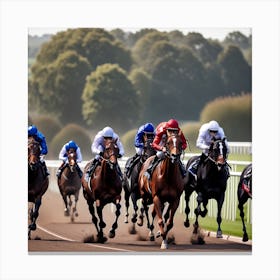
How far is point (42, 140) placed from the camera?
1706cm

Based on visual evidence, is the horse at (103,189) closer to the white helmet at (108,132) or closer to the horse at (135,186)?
the white helmet at (108,132)

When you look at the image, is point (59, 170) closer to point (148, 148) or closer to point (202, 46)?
point (148, 148)

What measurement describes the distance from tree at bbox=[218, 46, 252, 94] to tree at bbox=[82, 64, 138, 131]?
5.49 feet

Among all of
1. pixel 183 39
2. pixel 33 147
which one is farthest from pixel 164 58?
pixel 33 147

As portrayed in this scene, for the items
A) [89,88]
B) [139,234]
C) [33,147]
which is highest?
[89,88]

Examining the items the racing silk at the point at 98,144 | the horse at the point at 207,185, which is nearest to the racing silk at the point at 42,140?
the racing silk at the point at 98,144

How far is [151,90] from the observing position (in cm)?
1778

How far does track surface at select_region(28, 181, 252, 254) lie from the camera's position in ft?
55.2

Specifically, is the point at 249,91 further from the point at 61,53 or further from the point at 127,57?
the point at 61,53

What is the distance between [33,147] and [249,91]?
12.4 feet

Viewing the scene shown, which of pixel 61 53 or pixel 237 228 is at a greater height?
pixel 61 53

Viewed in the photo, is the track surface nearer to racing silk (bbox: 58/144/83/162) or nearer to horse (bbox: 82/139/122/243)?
horse (bbox: 82/139/122/243)

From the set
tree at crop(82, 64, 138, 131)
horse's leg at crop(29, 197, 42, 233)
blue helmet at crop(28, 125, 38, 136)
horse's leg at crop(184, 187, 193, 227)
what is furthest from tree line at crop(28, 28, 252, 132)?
horse's leg at crop(29, 197, 42, 233)

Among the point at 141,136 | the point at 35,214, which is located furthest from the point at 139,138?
the point at 35,214
